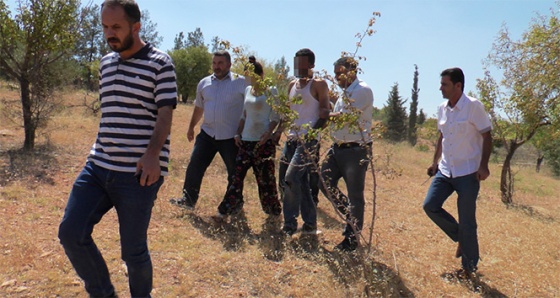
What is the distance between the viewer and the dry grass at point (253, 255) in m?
3.04

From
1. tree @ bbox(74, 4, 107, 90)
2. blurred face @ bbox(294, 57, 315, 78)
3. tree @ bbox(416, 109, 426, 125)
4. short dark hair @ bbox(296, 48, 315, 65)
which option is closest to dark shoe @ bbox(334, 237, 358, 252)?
blurred face @ bbox(294, 57, 315, 78)

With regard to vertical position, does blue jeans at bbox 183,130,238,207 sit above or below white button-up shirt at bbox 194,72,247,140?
below

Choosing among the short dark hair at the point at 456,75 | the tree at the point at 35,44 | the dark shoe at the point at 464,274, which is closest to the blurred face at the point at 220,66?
the short dark hair at the point at 456,75

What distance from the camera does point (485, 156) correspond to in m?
3.46

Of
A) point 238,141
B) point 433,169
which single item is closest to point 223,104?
point 238,141

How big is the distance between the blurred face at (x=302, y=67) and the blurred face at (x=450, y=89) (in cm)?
117

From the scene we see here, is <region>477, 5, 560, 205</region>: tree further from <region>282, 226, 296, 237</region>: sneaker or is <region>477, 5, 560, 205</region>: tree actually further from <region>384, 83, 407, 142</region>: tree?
<region>384, 83, 407, 142</region>: tree

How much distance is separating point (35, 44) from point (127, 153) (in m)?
5.72

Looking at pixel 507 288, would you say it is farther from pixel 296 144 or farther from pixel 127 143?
pixel 127 143

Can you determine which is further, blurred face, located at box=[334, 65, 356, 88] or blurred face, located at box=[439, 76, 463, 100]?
blurred face, located at box=[439, 76, 463, 100]

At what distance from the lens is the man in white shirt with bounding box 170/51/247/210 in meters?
4.44

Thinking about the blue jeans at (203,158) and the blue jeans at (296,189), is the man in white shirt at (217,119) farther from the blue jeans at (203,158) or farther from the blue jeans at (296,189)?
the blue jeans at (296,189)

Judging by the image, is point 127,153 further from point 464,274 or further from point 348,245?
point 464,274

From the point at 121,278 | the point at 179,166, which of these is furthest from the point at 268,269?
the point at 179,166
